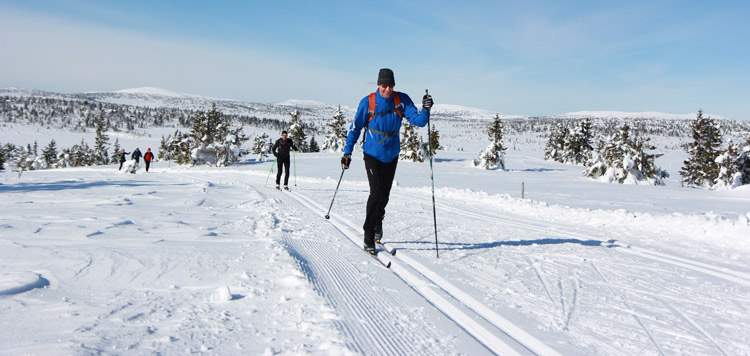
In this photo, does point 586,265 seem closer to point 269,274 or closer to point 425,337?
point 425,337

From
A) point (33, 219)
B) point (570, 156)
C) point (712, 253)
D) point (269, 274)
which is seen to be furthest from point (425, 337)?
point (570, 156)

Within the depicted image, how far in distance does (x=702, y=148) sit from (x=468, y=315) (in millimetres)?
52999

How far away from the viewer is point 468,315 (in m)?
2.94

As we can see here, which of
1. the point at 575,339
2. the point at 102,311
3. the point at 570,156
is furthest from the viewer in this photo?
the point at 570,156

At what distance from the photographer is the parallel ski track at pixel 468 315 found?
2498 millimetres

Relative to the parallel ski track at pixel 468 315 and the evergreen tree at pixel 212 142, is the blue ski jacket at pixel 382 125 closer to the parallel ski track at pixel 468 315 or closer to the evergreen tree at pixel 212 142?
the parallel ski track at pixel 468 315

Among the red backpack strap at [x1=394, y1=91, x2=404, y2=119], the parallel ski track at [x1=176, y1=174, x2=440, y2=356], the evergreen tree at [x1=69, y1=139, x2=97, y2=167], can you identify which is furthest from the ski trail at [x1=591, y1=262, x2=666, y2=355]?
the evergreen tree at [x1=69, y1=139, x2=97, y2=167]

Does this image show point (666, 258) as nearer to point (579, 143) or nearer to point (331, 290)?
point (331, 290)

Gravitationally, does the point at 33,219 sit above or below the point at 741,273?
above

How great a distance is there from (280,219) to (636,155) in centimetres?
4180

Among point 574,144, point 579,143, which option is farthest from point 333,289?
point 574,144

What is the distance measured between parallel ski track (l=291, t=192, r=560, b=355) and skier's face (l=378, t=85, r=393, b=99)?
2.06m

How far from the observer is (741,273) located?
4609mm

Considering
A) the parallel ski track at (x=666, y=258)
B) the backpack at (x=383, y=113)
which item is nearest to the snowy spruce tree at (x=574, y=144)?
the parallel ski track at (x=666, y=258)
